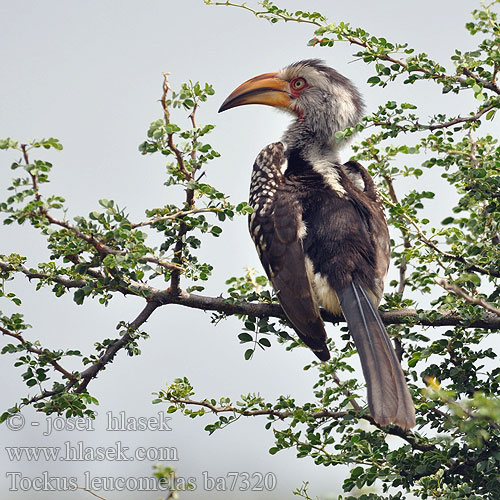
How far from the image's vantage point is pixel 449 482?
118 inches

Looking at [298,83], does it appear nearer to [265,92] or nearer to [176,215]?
[265,92]

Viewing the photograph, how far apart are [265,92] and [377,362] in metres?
2.42

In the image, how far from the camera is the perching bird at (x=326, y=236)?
3.17 meters

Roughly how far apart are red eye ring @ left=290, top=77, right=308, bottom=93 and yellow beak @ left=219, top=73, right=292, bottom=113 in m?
0.03

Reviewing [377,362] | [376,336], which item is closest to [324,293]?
[376,336]

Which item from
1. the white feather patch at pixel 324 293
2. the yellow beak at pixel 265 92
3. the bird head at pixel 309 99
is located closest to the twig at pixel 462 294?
the white feather patch at pixel 324 293

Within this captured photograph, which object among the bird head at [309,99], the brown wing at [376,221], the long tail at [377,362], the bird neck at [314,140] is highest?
the bird head at [309,99]

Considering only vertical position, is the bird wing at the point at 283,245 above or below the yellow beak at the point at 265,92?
below

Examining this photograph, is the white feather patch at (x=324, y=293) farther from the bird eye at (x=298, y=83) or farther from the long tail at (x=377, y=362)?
the bird eye at (x=298, y=83)

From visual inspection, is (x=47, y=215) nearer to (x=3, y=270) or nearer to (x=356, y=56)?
(x=3, y=270)

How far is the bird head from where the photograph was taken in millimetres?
4551

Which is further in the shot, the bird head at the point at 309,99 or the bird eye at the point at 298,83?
the bird eye at the point at 298,83

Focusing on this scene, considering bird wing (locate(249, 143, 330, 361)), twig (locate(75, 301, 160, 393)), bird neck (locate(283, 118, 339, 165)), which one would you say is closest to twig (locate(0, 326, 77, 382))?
twig (locate(75, 301, 160, 393))

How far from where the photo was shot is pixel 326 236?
12.4 feet
